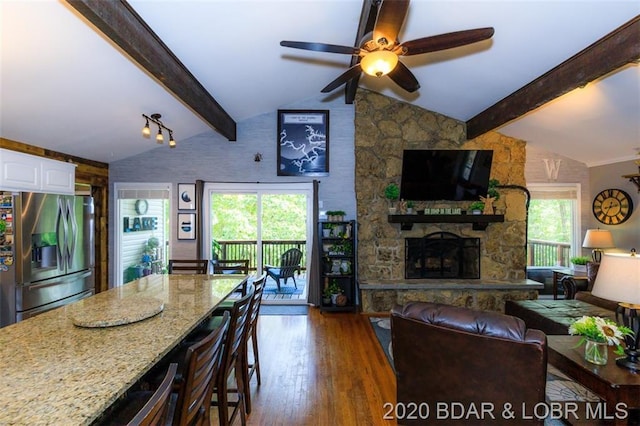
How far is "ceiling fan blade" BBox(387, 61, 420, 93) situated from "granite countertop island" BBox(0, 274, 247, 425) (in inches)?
94.3

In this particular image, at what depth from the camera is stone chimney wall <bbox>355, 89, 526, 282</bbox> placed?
519 centimetres

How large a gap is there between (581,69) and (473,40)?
4.51 ft

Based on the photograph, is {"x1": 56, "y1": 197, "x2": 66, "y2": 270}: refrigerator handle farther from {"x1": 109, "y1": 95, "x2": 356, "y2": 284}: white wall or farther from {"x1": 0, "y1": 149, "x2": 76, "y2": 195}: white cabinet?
{"x1": 109, "y1": 95, "x2": 356, "y2": 284}: white wall

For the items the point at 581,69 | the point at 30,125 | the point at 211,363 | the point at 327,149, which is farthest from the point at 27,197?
the point at 581,69

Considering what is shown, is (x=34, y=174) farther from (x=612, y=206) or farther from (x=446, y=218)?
(x=612, y=206)

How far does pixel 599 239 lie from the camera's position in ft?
16.7

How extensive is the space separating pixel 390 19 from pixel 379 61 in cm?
31

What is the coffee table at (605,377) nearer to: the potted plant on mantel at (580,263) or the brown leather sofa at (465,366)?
the brown leather sofa at (465,366)

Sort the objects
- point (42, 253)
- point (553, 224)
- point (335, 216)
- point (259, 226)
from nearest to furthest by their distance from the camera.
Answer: point (42, 253) → point (335, 216) → point (259, 226) → point (553, 224)

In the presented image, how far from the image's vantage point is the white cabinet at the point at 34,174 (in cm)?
327

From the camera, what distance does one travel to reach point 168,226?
5398 mm

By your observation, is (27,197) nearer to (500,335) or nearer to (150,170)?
(150,170)

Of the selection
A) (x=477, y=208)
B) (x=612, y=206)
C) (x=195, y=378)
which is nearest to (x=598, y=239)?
(x=612, y=206)

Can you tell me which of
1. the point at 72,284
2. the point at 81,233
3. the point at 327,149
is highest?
the point at 327,149
